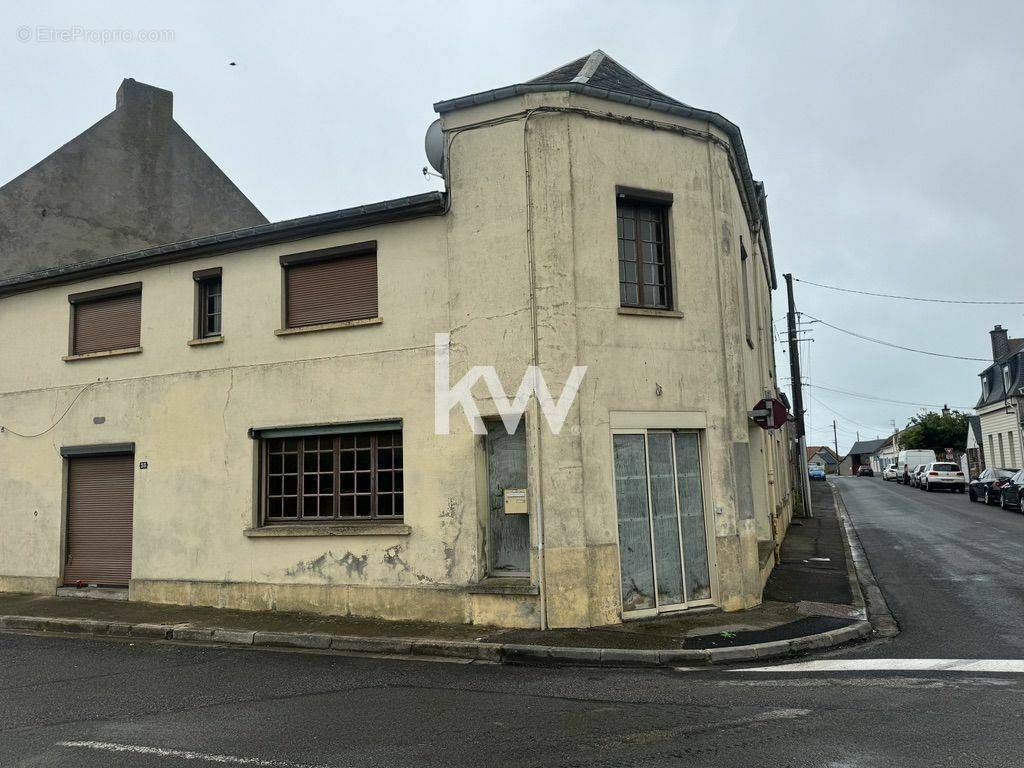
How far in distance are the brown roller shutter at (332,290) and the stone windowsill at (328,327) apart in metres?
0.14

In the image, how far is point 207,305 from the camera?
39.4 feet

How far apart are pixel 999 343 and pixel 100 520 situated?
5207 cm

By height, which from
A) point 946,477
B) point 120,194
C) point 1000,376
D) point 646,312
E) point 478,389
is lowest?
point 946,477

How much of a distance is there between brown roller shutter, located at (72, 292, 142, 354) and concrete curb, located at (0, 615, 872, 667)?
15.9ft

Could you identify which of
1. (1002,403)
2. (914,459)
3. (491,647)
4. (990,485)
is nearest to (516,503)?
(491,647)

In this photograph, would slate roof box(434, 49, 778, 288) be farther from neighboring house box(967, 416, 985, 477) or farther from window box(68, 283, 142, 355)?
neighboring house box(967, 416, 985, 477)

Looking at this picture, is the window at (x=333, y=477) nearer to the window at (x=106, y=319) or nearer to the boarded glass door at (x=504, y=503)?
the boarded glass door at (x=504, y=503)

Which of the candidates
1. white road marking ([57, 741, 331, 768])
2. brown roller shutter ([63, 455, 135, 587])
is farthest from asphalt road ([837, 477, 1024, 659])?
brown roller shutter ([63, 455, 135, 587])

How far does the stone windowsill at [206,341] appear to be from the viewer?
11.5 meters

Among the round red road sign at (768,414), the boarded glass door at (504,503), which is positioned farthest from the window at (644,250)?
the round red road sign at (768,414)

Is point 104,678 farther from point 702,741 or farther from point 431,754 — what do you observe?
point 702,741

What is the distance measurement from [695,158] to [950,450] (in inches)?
2513

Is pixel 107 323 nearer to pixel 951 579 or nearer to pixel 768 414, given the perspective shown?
pixel 768 414

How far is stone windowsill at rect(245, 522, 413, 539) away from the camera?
32.5 ft
